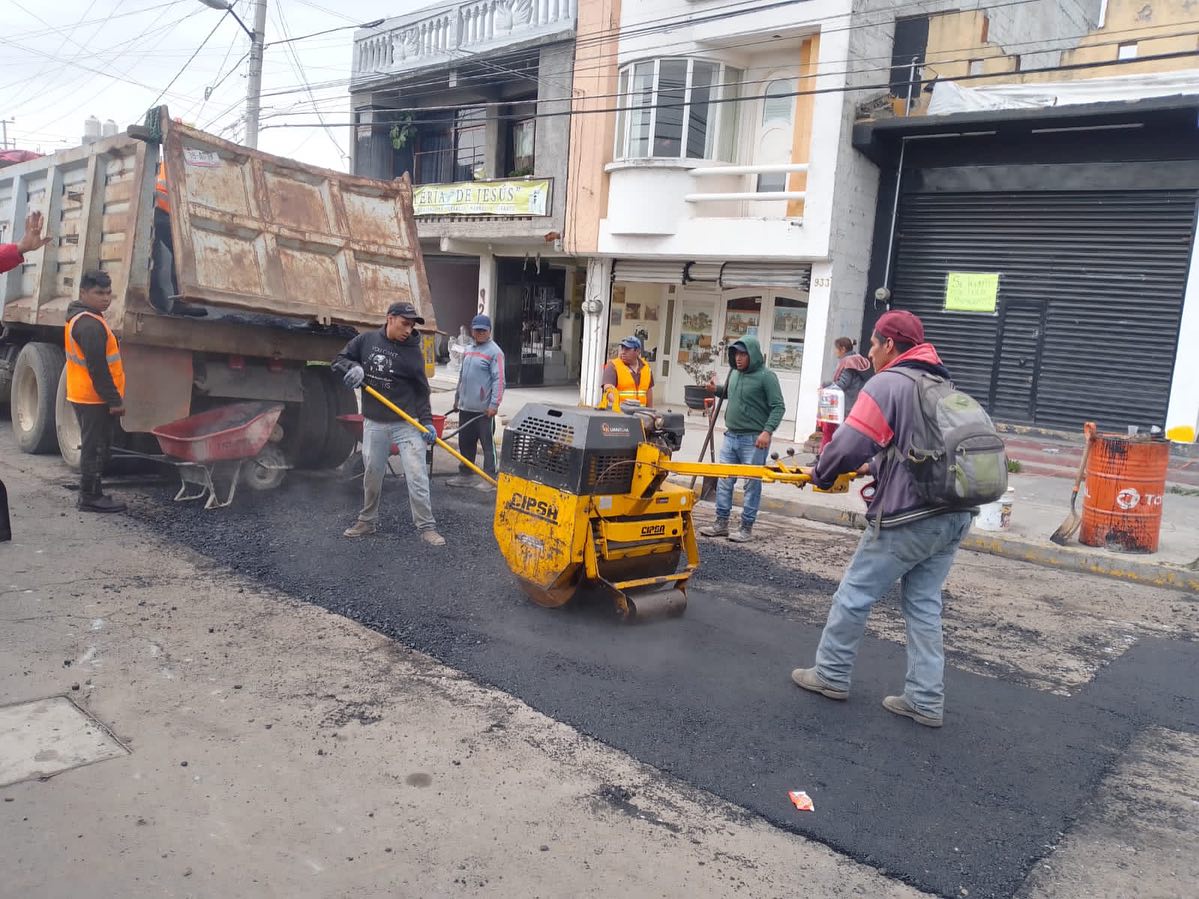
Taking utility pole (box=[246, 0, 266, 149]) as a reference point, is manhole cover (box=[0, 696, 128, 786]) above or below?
below

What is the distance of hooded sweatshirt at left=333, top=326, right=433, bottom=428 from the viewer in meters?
6.71

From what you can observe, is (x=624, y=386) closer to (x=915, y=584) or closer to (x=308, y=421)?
(x=308, y=421)

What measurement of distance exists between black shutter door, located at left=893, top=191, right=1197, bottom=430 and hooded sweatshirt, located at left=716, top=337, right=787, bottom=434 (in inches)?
301

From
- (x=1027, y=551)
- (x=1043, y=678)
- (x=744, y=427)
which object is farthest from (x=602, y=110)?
(x=1043, y=678)

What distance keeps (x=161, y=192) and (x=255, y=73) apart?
37.1 ft

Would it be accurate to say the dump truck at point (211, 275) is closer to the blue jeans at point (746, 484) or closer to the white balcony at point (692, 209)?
the blue jeans at point (746, 484)

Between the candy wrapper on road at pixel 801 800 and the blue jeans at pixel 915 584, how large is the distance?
0.97 metres

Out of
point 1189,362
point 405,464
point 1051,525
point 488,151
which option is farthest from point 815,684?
point 488,151

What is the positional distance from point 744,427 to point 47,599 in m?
4.98

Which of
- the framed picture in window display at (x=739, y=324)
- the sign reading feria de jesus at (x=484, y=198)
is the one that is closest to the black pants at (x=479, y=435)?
the framed picture in window display at (x=739, y=324)

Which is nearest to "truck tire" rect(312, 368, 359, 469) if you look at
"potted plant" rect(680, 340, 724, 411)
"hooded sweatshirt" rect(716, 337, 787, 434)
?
"hooded sweatshirt" rect(716, 337, 787, 434)

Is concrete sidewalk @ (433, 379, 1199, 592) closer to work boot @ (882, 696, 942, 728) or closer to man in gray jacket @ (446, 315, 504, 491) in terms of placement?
man in gray jacket @ (446, 315, 504, 491)

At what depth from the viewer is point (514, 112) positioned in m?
18.5

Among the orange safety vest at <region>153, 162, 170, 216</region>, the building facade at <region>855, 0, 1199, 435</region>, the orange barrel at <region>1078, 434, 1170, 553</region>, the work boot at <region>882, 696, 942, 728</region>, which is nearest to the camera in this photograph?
the work boot at <region>882, 696, 942, 728</region>
